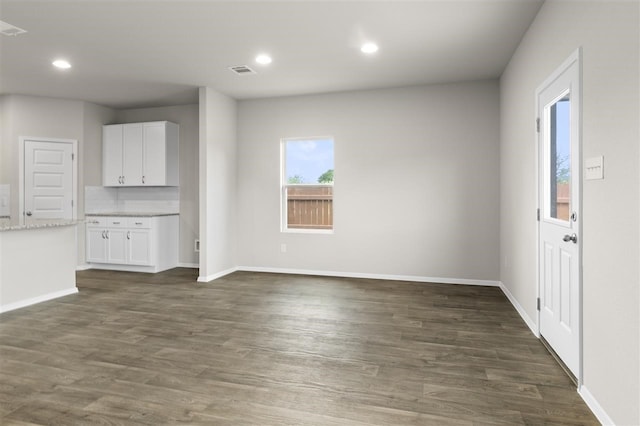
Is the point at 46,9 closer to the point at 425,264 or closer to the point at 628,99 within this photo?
the point at 628,99

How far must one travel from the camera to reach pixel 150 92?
5.73 metres

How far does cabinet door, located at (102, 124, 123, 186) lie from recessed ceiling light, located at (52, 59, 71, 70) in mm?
1900

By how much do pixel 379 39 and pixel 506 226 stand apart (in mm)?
2568

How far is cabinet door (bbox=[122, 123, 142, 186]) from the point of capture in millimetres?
6426

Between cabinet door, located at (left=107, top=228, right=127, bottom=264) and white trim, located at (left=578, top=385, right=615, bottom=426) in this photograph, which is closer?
white trim, located at (left=578, top=385, right=615, bottom=426)

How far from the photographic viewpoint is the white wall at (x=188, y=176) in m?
6.51

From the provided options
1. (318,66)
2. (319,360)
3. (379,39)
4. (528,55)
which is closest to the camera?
(319,360)

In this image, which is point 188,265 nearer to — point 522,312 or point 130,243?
point 130,243

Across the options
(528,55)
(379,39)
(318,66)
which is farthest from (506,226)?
(318,66)

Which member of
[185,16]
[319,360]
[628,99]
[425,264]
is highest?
[185,16]

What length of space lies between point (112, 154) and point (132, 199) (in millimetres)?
830

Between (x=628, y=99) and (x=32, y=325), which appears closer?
(x=628, y=99)

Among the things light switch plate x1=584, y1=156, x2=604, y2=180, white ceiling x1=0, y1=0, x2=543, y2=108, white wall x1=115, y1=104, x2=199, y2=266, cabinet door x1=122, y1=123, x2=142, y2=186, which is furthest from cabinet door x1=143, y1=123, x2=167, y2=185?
light switch plate x1=584, y1=156, x2=604, y2=180

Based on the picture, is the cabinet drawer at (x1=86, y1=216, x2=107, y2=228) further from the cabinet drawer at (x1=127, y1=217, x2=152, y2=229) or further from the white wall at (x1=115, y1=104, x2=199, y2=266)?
the white wall at (x1=115, y1=104, x2=199, y2=266)
